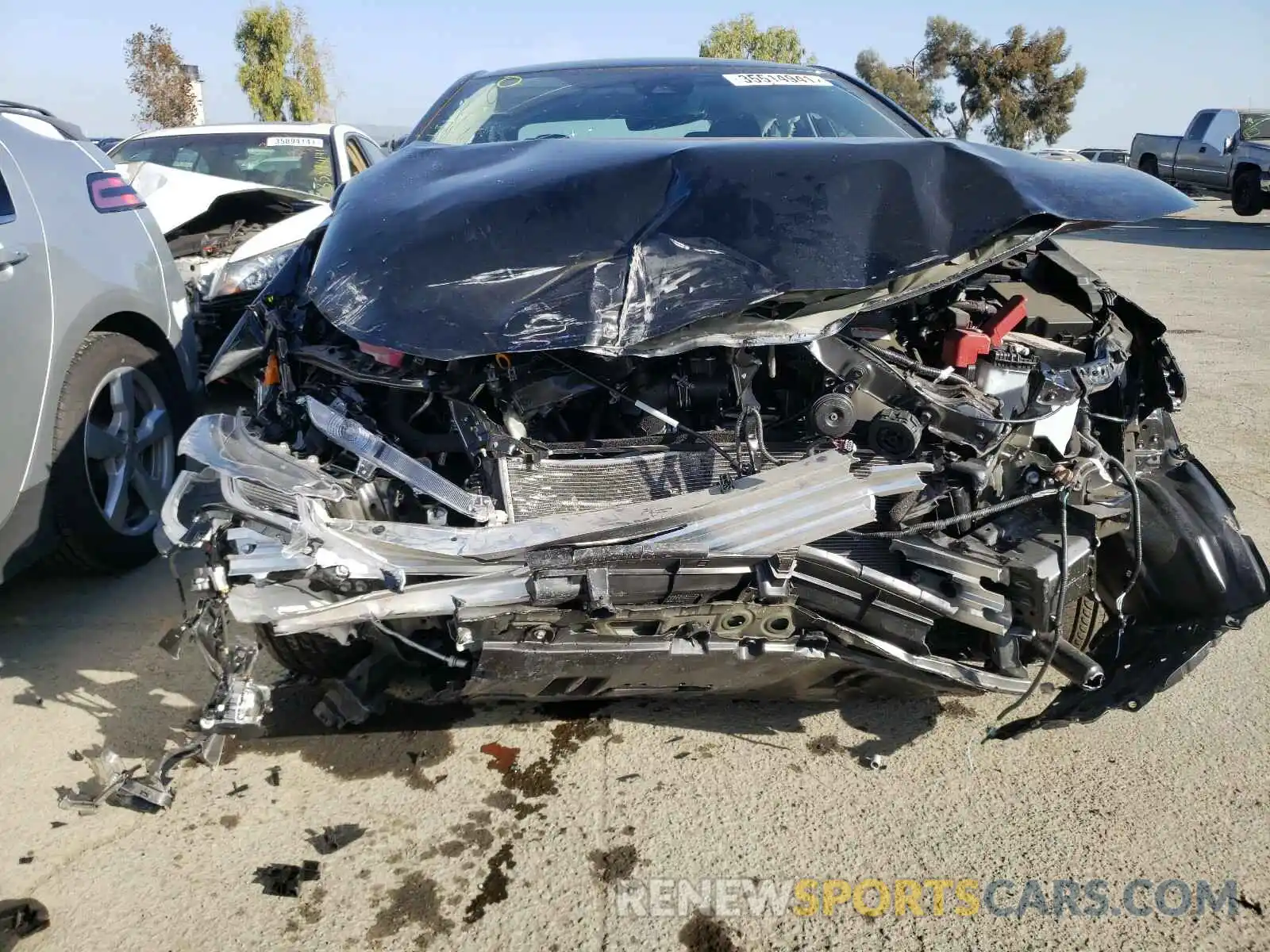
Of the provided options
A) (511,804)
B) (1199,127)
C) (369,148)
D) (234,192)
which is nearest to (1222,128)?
(1199,127)

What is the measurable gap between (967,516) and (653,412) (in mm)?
845

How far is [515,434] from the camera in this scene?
233 cm

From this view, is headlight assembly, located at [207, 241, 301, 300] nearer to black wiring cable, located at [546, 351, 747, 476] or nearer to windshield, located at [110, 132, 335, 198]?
windshield, located at [110, 132, 335, 198]

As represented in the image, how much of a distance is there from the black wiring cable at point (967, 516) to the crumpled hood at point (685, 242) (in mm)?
536

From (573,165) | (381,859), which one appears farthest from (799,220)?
(381,859)

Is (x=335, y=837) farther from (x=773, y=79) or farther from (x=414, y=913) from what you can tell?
(x=773, y=79)

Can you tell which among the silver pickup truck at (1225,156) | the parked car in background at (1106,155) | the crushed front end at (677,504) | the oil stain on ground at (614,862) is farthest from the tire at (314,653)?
the parked car in background at (1106,155)

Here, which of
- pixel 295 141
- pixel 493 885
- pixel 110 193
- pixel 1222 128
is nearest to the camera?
pixel 493 885

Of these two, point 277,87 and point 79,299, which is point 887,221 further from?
point 277,87

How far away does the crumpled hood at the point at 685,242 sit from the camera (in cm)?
219

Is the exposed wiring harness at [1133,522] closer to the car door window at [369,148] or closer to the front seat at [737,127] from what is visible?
the front seat at [737,127]

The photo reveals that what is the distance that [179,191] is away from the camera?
5547 mm

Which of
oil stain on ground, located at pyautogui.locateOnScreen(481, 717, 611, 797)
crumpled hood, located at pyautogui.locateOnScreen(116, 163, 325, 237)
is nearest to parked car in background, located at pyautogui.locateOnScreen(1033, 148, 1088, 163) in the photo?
oil stain on ground, located at pyautogui.locateOnScreen(481, 717, 611, 797)

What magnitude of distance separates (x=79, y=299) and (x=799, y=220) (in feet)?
8.71
